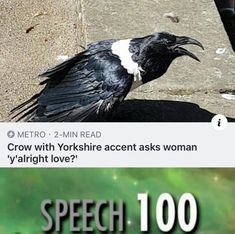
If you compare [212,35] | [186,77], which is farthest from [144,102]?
[212,35]

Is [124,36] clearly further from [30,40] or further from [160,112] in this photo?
[160,112]

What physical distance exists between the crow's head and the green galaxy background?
19.7 inches

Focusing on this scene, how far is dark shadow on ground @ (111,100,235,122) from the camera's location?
385cm

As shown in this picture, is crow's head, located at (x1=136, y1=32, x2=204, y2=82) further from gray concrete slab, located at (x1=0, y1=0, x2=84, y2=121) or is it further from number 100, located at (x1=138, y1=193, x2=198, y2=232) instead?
gray concrete slab, located at (x1=0, y1=0, x2=84, y2=121)

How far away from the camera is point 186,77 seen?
423cm

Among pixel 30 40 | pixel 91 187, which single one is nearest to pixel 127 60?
pixel 91 187

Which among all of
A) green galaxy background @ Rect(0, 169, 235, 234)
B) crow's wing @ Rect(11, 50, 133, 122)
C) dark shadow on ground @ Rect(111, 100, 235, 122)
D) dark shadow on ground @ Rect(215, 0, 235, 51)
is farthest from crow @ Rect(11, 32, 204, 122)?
dark shadow on ground @ Rect(215, 0, 235, 51)

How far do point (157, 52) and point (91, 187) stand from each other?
64cm

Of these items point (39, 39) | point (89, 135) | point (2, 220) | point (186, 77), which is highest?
point (39, 39)

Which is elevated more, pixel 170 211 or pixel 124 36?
pixel 124 36

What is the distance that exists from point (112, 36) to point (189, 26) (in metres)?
0.42

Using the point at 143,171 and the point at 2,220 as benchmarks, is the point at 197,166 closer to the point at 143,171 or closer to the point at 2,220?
the point at 143,171

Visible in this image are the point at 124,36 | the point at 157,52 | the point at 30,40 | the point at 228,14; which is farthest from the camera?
the point at 228,14

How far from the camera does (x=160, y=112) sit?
393cm
